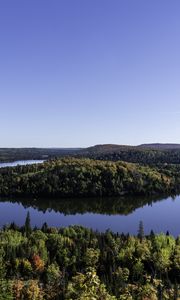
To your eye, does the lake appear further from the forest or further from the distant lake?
the forest

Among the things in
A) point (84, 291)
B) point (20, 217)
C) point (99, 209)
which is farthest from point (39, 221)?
point (84, 291)

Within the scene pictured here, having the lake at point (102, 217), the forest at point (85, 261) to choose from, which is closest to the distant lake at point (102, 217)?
the lake at point (102, 217)

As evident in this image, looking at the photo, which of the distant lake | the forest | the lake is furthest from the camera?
the distant lake

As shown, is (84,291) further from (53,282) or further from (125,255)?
(125,255)

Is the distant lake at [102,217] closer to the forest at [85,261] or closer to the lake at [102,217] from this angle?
the lake at [102,217]

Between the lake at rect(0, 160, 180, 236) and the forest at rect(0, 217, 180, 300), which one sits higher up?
the forest at rect(0, 217, 180, 300)

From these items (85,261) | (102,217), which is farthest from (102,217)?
(85,261)

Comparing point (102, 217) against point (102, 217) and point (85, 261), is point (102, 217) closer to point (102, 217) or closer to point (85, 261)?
point (102, 217)

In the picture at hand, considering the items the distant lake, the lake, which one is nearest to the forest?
the lake

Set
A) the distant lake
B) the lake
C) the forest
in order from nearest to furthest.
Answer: the forest, the lake, the distant lake
